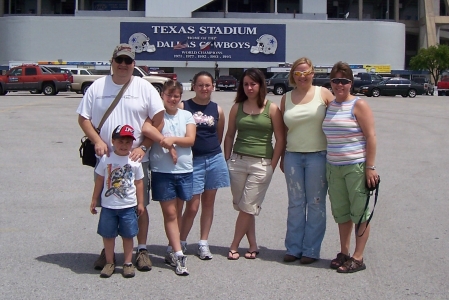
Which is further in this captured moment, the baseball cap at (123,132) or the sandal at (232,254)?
the sandal at (232,254)

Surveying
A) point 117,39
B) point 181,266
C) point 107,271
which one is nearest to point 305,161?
point 181,266

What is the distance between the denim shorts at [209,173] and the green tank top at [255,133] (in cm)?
23

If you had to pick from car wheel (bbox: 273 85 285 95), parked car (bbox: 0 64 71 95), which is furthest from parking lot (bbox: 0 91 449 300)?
car wheel (bbox: 273 85 285 95)

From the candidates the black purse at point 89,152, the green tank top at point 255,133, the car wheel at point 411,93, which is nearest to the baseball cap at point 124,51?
the black purse at point 89,152

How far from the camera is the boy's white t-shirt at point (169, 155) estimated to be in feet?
18.2

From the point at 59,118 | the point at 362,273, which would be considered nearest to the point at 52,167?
the point at 362,273

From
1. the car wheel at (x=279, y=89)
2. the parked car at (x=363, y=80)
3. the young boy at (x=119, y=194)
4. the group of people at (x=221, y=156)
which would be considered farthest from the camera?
the parked car at (x=363, y=80)

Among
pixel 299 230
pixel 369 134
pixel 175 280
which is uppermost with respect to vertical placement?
pixel 369 134

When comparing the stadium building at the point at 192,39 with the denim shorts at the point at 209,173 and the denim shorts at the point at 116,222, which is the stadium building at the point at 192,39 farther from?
the denim shorts at the point at 116,222

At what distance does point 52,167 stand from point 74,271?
5.72m

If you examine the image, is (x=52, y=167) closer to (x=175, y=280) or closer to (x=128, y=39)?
(x=175, y=280)

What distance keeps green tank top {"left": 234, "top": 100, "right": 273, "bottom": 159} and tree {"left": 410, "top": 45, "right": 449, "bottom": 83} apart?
60483 mm

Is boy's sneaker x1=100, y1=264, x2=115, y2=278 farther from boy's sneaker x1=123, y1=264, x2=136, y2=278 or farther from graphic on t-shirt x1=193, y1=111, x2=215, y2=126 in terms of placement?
graphic on t-shirt x1=193, y1=111, x2=215, y2=126

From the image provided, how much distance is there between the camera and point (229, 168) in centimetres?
598
